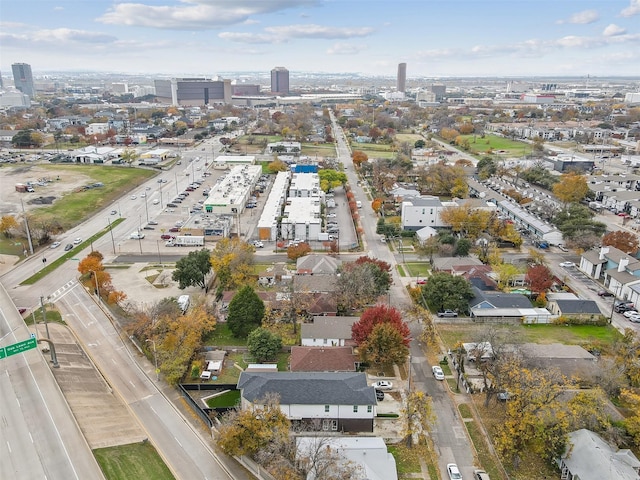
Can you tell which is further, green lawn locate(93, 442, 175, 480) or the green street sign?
the green street sign

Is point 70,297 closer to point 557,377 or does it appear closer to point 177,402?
point 177,402

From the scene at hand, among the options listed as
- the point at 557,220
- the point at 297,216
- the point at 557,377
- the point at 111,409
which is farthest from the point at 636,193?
the point at 111,409

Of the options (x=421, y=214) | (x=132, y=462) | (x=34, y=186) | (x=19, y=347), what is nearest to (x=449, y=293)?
(x=421, y=214)

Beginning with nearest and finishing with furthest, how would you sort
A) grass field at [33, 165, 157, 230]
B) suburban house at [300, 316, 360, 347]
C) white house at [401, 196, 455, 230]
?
suburban house at [300, 316, 360, 347] → white house at [401, 196, 455, 230] → grass field at [33, 165, 157, 230]

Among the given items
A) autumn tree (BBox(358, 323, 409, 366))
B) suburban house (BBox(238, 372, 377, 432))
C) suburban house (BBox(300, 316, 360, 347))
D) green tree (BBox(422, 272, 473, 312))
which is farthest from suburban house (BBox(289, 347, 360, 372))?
green tree (BBox(422, 272, 473, 312))

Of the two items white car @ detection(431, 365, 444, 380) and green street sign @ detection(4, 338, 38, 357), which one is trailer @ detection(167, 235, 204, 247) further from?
white car @ detection(431, 365, 444, 380)

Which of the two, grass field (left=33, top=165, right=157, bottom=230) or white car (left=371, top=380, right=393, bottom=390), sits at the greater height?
grass field (left=33, top=165, right=157, bottom=230)
